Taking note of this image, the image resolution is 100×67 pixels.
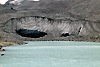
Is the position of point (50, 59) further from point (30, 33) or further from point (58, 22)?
point (58, 22)

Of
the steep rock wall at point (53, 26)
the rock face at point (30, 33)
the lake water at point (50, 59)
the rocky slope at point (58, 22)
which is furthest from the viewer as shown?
the rock face at point (30, 33)

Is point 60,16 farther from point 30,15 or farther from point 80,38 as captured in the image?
point 80,38

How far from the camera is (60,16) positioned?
158250 mm

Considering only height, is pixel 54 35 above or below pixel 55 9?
below

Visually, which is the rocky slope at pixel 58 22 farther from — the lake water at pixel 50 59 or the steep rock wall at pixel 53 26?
the lake water at pixel 50 59

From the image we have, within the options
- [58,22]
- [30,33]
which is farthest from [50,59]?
[58,22]

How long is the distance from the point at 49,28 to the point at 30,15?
15618 millimetres

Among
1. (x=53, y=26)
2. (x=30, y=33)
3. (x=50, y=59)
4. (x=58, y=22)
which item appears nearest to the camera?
(x=50, y=59)

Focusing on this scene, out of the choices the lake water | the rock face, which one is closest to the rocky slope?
the rock face

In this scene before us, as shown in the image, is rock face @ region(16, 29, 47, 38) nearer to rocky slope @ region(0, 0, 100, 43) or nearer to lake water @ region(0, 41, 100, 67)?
rocky slope @ region(0, 0, 100, 43)

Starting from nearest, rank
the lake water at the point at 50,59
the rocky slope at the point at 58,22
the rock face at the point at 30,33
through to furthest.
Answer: the lake water at the point at 50,59, the rocky slope at the point at 58,22, the rock face at the point at 30,33

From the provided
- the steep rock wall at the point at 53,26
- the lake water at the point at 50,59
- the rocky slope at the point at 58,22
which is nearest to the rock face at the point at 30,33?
the rocky slope at the point at 58,22

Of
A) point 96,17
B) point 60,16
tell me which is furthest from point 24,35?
point 96,17

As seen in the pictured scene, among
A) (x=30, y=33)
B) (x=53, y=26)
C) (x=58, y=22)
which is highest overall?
(x=58, y=22)
